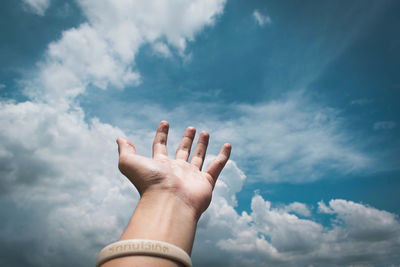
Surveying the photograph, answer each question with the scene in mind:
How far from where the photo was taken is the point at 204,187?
5668 millimetres

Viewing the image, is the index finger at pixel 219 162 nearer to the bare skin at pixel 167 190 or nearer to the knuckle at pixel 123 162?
the bare skin at pixel 167 190

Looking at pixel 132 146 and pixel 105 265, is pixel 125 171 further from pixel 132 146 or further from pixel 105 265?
pixel 105 265

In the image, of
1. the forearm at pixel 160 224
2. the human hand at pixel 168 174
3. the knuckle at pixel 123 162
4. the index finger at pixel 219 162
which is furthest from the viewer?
the index finger at pixel 219 162

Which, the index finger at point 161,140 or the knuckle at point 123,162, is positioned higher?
the index finger at point 161,140

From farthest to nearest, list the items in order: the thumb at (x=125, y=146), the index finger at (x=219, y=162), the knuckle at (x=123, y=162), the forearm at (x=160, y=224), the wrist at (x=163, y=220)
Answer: the index finger at (x=219, y=162), the thumb at (x=125, y=146), the knuckle at (x=123, y=162), the wrist at (x=163, y=220), the forearm at (x=160, y=224)

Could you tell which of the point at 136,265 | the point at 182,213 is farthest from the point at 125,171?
the point at 136,265

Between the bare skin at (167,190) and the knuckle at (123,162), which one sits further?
the knuckle at (123,162)

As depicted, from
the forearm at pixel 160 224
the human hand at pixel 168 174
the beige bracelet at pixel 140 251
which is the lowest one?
the beige bracelet at pixel 140 251

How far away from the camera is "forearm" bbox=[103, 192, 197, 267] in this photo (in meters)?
3.05

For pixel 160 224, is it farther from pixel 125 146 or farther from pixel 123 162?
pixel 125 146

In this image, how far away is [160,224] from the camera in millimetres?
3883

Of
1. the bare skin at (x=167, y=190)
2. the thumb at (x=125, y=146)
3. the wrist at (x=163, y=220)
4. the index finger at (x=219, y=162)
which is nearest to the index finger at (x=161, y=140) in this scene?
the bare skin at (x=167, y=190)

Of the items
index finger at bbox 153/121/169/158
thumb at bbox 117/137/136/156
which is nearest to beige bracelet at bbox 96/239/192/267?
thumb at bbox 117/137/136/156

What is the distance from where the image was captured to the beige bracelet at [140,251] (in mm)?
3059
